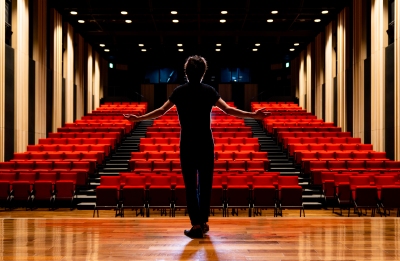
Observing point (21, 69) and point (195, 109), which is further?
point (21, 69)

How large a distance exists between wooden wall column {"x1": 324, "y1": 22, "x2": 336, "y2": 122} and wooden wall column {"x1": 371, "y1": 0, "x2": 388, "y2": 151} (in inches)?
161

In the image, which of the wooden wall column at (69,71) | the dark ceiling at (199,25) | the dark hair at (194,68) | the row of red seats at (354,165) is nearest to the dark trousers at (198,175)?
the dark hair at (194,68)

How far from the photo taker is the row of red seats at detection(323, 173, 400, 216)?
8.02 meters

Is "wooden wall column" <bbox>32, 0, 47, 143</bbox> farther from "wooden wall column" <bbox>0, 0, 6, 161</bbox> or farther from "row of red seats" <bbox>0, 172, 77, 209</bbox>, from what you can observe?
"row of red seats" <bbox>0, 172, 77, 209</bbox>

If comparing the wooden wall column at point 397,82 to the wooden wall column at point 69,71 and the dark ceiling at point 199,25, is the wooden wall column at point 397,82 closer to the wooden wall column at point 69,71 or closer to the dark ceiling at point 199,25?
the dark ceiling at point 199,25

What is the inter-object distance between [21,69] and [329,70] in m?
10.3

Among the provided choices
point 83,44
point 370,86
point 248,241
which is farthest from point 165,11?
point 248,241

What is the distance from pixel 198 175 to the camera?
11.3 ft

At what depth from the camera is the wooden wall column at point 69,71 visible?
650 inches

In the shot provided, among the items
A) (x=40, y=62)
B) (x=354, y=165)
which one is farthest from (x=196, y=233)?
(x=40, y=62)

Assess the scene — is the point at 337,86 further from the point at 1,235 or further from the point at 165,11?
the point at 1,235

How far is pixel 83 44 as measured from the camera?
19.2m

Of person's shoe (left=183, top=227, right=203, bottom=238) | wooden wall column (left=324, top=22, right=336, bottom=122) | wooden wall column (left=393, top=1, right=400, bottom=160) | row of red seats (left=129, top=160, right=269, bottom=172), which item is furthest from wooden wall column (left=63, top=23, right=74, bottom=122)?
person's shoe (left=183, top=227, right=203, bottom=238)

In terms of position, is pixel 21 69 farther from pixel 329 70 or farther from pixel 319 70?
pixel 319 70
